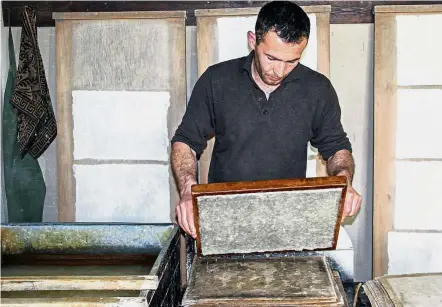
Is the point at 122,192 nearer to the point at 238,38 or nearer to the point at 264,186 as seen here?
the point at 238,38

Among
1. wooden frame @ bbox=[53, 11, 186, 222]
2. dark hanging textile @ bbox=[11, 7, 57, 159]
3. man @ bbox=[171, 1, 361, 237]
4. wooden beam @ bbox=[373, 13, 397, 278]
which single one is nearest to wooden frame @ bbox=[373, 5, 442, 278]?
wooden beam @ bbox=[373, 13, 397, 278]

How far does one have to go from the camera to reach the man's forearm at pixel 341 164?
7.09 feet

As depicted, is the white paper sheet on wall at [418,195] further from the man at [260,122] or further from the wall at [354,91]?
the man at [260,122]

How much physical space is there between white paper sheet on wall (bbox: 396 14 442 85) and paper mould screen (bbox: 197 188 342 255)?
168cm

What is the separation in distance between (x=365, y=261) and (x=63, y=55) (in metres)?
2.27

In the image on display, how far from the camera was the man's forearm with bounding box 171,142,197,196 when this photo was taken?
202cm

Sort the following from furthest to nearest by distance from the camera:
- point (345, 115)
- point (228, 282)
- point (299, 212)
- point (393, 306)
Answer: point (345, 115) → point (299, 212) → point (228, 282) → point (393, 306)

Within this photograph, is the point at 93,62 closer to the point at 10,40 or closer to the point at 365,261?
the point at 10,40

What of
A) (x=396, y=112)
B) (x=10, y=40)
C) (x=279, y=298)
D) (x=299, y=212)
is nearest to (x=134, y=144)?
(x=10, y=40)

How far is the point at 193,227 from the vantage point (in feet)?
5.70

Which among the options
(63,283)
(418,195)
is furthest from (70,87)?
(418,195)

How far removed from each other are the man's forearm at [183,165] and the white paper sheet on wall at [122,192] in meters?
1.11

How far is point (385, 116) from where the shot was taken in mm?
3170

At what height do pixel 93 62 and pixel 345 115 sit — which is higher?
pixel 93 62
